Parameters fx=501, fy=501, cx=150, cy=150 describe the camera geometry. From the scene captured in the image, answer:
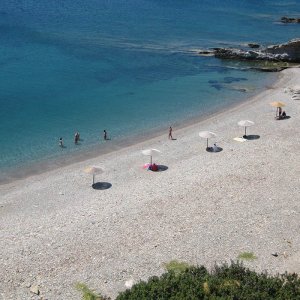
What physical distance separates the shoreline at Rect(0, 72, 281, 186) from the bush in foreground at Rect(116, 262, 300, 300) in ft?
63.2

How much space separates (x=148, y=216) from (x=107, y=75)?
35.1 m

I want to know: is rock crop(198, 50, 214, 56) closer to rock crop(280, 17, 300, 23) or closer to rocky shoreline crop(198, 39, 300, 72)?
rocky shoreline crop(198, 39, 300, 72)

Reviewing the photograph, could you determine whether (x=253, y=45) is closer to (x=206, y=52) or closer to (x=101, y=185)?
(x=206, y=52)

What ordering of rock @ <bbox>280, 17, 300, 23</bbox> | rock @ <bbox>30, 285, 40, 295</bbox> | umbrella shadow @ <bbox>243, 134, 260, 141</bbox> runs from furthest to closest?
rock @ <bbox>280, 17, 300, 23</bbox>, umbrella shadow @ <bbox>243, 134, 260, 141</bbox>, rock @ <bbox>30, 285, 40, 295</bbox>

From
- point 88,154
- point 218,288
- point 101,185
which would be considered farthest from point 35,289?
point 88,154

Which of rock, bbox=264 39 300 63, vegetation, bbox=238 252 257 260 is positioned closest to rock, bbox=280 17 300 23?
rock, bbox=264 39 300 63

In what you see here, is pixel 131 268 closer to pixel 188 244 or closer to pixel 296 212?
pixel 188 244

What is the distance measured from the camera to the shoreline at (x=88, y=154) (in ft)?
120

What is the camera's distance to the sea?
43.7 m

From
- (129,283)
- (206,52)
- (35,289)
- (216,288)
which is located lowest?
(35,289)

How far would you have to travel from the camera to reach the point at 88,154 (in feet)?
131

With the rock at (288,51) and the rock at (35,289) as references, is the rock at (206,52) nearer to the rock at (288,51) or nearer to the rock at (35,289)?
the rock at (288,51)

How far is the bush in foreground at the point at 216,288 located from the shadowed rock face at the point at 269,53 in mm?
51637

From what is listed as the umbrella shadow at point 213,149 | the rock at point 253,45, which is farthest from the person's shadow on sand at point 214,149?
the rock at point 253,45
